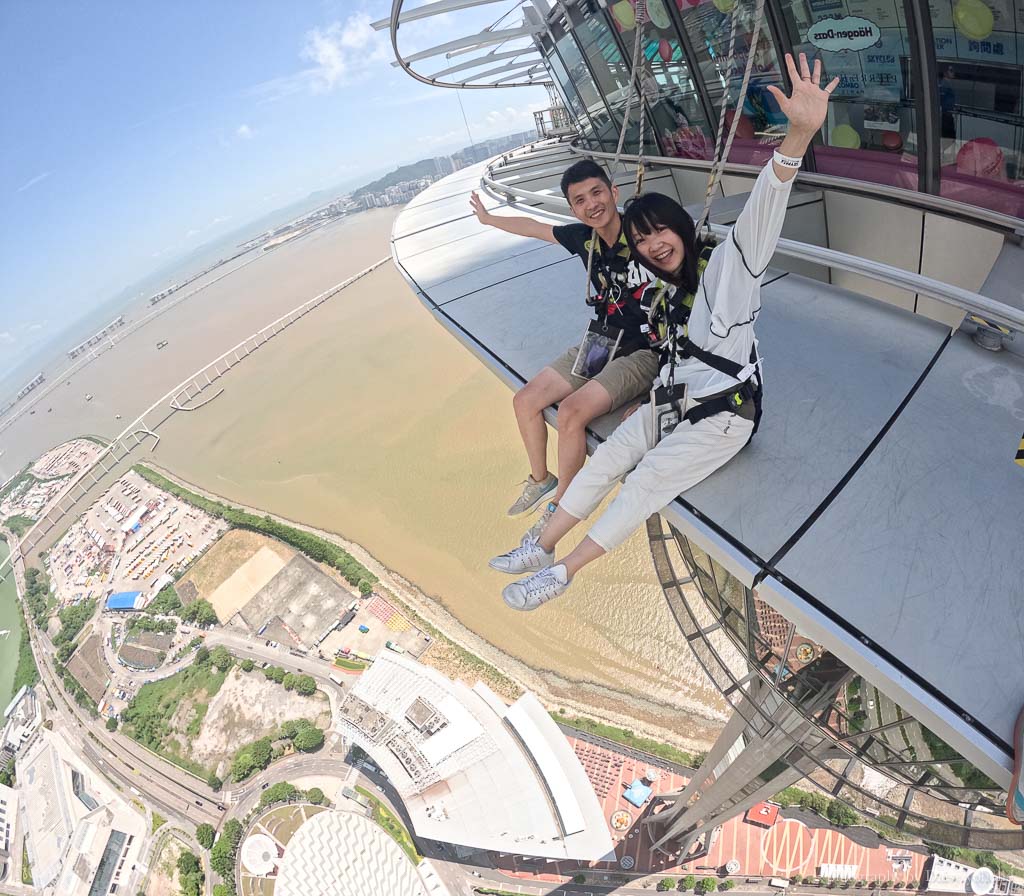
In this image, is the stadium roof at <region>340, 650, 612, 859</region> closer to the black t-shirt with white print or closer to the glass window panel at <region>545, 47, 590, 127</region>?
the black t-shirt with white print

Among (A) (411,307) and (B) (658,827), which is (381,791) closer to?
(B) (658,827)

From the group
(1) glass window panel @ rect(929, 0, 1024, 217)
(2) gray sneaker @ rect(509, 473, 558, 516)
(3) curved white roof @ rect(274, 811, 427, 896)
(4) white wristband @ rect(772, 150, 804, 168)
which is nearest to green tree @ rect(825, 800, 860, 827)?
(3) curved white roof @ rect(274, 811, 427, 896)

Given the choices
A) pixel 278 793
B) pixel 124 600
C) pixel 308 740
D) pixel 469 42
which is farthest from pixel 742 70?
pixel 124 600

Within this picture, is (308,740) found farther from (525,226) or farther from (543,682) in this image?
(525,226)

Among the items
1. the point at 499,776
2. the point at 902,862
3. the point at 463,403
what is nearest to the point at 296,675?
the point at 499,776

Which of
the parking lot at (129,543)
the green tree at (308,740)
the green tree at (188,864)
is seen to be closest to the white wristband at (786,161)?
the green tree at (308,740)
